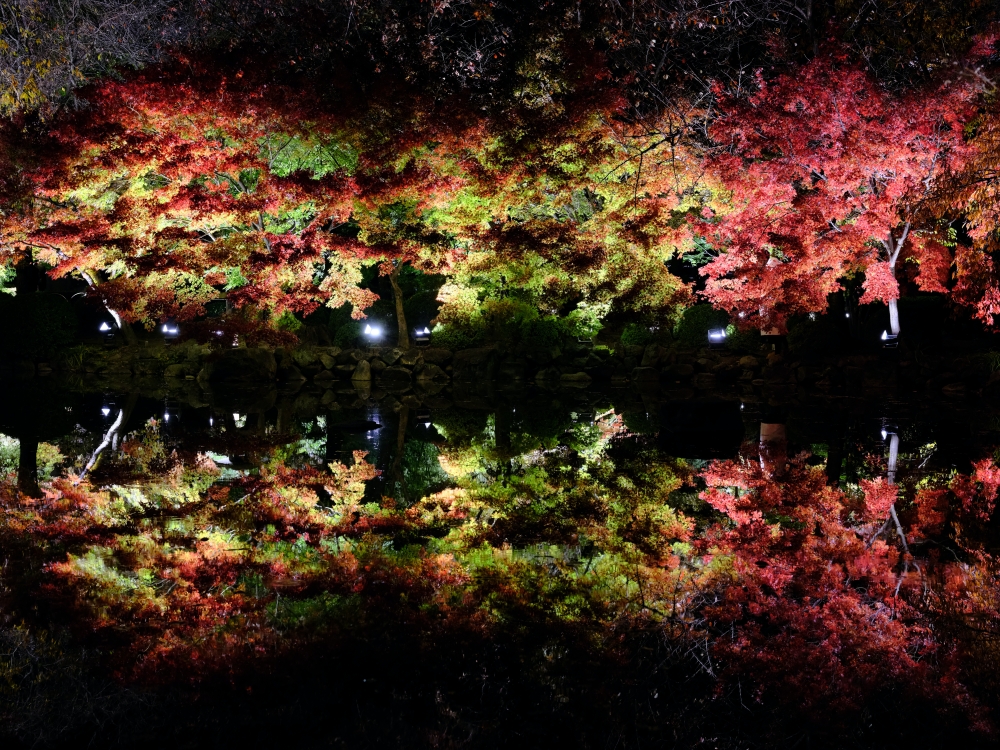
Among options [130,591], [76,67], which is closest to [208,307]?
[76,67]

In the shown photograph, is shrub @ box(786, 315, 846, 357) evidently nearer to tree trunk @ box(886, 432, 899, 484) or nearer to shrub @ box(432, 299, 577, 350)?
shrub @ box(432, 299, 577, 350)

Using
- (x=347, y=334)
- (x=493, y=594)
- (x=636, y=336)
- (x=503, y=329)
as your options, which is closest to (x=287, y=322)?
(x=347, y=334)

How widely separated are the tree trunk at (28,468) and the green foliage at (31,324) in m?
14.3

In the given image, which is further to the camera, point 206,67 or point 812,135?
point 206,67

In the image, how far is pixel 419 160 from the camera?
1634 cm

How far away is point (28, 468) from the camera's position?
7012mm

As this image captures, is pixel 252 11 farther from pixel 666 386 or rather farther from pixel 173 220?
pixel 666 386

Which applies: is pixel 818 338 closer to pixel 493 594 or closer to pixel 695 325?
pixel 695 325

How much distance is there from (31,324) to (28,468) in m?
16.7

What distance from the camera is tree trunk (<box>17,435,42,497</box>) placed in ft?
19.9

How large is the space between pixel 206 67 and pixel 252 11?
3.05 meters

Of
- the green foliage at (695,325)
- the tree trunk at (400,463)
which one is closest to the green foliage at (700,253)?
the green foliage at (695,325)

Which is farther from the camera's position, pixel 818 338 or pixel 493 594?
pixel 818 338

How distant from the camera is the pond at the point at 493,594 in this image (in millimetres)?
2619
